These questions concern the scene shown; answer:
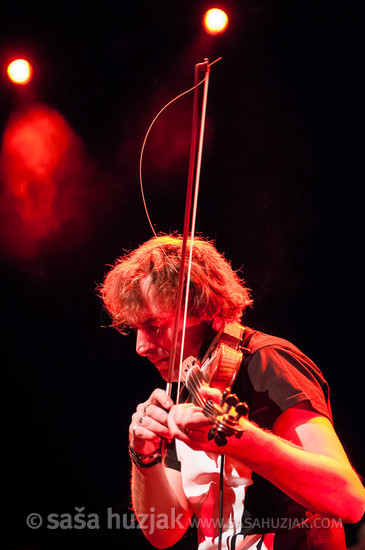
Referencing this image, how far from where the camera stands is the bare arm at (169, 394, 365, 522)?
1091mm

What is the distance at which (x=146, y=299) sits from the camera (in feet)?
5.76

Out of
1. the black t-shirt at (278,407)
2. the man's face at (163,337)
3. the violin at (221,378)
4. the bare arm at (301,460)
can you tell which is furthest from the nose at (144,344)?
the bare arm at (301,460)

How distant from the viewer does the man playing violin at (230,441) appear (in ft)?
3.80

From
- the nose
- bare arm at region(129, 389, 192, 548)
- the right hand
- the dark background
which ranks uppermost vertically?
the dark background

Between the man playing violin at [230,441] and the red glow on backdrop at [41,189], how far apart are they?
1.31 metres

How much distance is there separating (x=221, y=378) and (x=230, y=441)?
31cm

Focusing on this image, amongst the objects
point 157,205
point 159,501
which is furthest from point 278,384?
point 157,205

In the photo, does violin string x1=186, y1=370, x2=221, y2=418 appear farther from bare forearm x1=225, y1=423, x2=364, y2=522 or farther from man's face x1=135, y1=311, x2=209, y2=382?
man's face x1=135, y1=311, x2=209, y2=382

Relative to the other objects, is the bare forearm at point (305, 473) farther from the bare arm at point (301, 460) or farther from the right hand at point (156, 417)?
the right hand at point (156, 417)

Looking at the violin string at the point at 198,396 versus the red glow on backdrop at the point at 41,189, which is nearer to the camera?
the violin string at the point at 198,396

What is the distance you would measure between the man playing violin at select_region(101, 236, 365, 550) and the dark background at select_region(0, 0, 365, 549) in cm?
113

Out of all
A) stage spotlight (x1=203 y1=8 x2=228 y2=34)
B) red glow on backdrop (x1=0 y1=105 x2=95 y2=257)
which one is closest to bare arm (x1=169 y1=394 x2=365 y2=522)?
red glow on backdrop (x1=0 y1=105 x2=95 y2=257)

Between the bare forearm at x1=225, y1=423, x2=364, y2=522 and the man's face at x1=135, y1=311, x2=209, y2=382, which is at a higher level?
the man's face at x1=135, y1=311, x2=209, y2=382

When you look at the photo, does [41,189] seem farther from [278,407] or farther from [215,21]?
[278,407]
